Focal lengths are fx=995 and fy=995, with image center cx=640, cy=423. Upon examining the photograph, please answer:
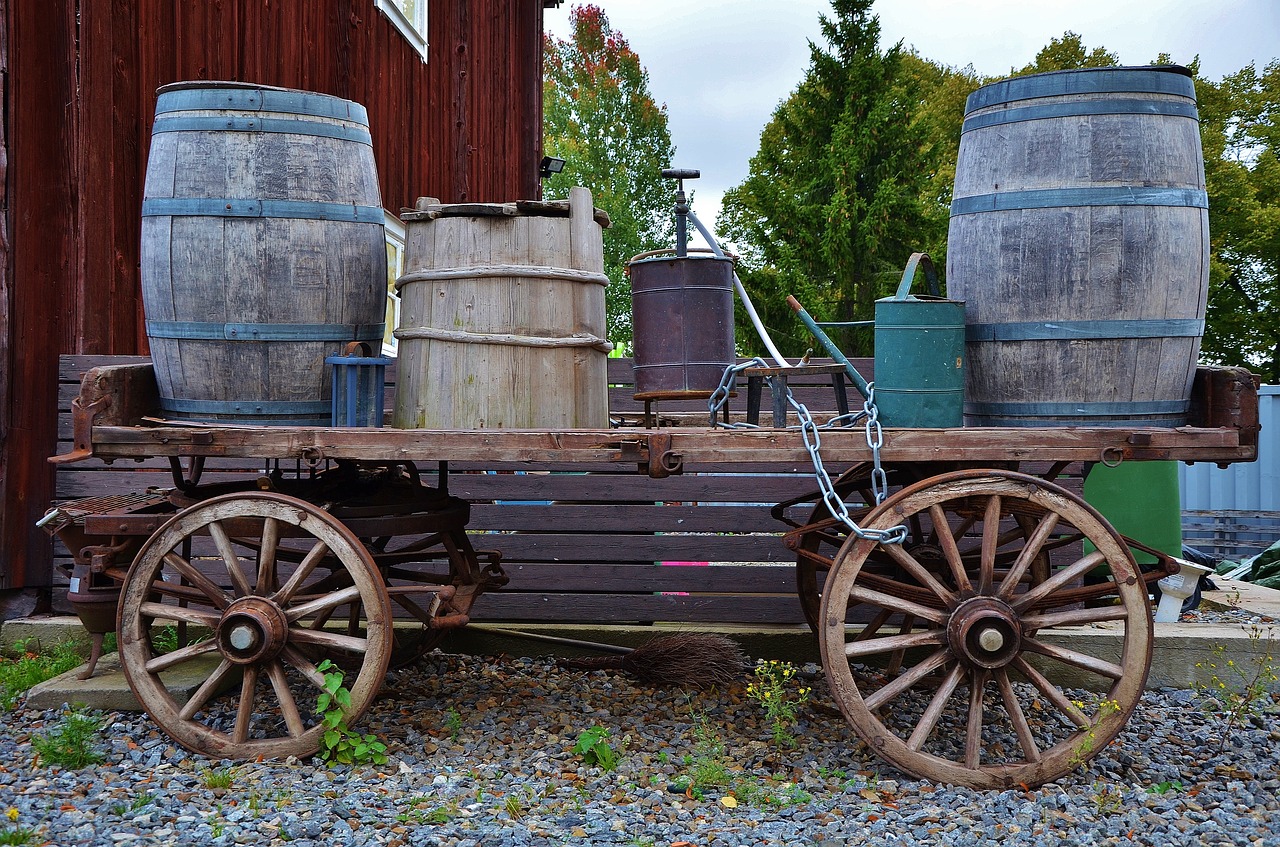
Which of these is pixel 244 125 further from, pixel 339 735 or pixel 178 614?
pixel 339 735

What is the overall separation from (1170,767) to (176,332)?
3633 millimetres

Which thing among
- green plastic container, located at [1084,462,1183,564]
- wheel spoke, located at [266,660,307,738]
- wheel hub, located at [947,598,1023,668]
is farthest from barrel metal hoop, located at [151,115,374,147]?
green plastic container, located at [1084,462,1183,564]

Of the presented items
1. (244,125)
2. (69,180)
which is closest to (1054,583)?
(244,125)

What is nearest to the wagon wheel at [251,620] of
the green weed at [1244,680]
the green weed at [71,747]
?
the green weed at [71,747]

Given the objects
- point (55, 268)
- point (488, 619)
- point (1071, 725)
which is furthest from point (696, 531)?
point (55, 268)

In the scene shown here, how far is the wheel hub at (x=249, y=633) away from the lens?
3.12 meters

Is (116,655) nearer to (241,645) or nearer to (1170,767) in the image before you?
(241,645)

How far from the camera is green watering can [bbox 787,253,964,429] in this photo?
3209 mm

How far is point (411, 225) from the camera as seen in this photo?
11.0 ft

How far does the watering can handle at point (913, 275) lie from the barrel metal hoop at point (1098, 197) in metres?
0.29

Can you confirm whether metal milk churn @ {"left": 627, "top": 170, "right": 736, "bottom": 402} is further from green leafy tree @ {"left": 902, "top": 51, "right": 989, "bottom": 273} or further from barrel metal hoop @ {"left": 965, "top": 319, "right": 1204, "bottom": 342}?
green leafy tree @ {"left": 902, "top": 51, "right": 989, "bottom": 273}

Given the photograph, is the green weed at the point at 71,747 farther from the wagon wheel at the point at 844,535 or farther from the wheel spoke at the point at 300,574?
the wagon wheel at the point at 844,535

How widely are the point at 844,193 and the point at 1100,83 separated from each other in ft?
48.1

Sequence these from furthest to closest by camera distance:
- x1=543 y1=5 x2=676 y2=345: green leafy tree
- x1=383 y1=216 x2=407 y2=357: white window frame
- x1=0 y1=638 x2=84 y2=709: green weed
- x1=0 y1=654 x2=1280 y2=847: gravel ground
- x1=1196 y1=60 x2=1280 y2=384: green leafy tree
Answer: x1=543 y1=5 x2=676 y2=345: green leafy tree, x1=1196 y1=60 x2=1280 y2=384: green leafy tree, x1=383 y1=216 x2=407 y2=357: white window frame, x1=0 y1=638 x2=84 y2=709: green weed, x1=0 y1=654 x2=1280 y2=847: gravel ground
